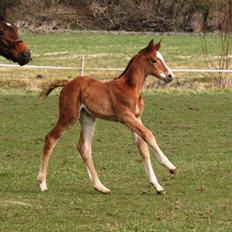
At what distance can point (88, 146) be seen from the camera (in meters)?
10.7

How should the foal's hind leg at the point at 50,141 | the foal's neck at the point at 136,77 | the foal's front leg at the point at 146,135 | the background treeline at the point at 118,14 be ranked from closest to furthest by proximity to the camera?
1. the foal's front leg at the point at 146,135
2. the foal's neck at the point at 136,77
3. the foal's hind leg at the point at 50,141
4. the background treeline at the point at 118,14

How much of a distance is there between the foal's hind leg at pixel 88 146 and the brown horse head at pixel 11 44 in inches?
43.5

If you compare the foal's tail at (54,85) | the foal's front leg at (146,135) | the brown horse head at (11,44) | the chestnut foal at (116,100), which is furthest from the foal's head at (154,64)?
the brown horse head at (11,44)

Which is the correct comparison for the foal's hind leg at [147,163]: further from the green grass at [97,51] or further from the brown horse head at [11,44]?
the green grass at [97,51]

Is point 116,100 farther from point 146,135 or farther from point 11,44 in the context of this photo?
point 11,44


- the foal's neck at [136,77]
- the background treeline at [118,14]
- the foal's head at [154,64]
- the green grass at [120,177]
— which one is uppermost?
the foal's head at [154,64]

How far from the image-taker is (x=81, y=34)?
66375mm

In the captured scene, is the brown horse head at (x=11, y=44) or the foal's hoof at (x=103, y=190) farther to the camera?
the foal's hoof at (x=103, y=190)

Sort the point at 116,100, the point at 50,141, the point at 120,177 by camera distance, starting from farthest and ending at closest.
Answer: the point at 120,177 < the point at 50,141 < the point at 116,100

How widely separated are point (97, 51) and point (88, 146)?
125ft

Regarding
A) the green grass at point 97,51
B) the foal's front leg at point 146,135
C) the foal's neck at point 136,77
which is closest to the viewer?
the foal's front leg at point 146,135

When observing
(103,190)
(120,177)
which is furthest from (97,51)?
(103,190)

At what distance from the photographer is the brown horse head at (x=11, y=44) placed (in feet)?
33.3

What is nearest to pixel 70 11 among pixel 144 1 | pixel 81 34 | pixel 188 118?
pixel 144 1
